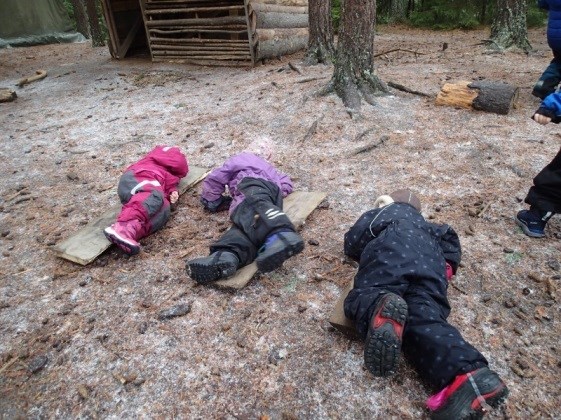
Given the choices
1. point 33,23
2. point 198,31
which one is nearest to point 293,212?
point 198,31

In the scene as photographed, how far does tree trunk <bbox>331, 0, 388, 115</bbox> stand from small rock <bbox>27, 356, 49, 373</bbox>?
5.37 m

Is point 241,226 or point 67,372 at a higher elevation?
point 241,226

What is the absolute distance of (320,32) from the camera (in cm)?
942

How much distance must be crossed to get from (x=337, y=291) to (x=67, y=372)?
1.98 m

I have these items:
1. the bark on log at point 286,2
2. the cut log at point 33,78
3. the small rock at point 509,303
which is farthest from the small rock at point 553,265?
the cut log at point 33,78

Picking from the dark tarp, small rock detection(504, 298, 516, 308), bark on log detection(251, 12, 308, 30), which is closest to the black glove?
small rock detection(504, 298, 516, 308)

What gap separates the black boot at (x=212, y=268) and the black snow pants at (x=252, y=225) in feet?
0.46

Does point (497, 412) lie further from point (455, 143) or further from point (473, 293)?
point (455, 143)

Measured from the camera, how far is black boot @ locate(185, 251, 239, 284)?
311cm

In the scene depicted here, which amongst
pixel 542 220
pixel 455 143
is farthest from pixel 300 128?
pixel 542 220

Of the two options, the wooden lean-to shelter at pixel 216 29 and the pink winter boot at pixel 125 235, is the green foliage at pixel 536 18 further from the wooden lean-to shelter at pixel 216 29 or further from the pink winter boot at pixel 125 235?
the pink winter boot at pixel 125 235

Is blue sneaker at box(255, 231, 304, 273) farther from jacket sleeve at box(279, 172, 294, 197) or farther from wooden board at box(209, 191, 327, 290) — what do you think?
jacket sleeve at box(279, 172, 294, 197)

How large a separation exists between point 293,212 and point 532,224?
87.9 inches

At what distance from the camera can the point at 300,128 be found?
6266 mm
